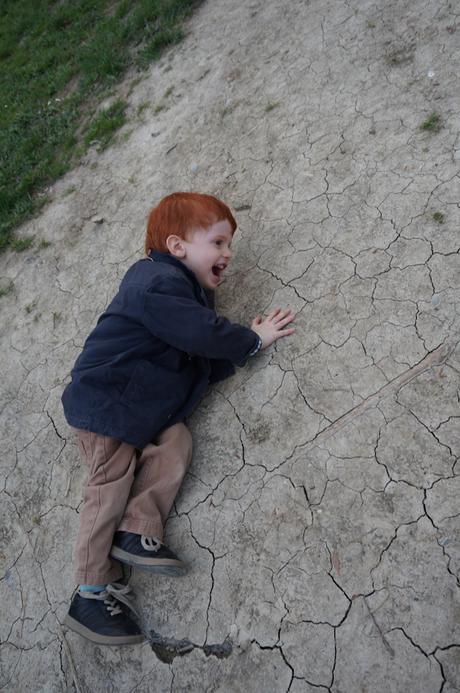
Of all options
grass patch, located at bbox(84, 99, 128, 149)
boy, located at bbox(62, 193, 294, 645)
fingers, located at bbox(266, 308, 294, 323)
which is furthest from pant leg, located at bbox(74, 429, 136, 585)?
grass patch, located at bbox(84, 99, 128, 149)

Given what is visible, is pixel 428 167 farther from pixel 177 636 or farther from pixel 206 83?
pixel 177 636

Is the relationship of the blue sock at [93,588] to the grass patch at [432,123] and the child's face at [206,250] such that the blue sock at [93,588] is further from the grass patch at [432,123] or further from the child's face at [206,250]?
the grass patch at [432,123]

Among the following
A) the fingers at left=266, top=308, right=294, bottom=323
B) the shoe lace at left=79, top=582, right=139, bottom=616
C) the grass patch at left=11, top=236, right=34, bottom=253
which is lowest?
the shoe lace at left=79, top=582, right=139, bottom=616

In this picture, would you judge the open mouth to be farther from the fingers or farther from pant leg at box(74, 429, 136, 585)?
pant leg at box(74, 429, 136, 585)

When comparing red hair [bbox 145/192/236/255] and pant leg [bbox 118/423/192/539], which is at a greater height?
red hair [bbox 145/192/236/255]

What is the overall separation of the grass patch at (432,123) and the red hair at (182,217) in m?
1.17

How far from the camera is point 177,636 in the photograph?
6.54 feet

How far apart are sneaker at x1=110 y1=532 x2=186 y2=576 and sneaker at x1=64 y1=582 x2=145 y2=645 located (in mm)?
150

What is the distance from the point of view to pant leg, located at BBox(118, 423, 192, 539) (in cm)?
209

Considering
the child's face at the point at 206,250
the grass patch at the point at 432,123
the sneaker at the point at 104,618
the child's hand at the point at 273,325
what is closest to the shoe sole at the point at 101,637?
the sneaker at the point at 104,618

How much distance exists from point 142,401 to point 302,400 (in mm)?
699

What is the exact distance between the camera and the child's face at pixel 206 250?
95.1 inches

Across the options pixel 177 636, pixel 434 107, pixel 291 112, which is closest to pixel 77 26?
pixel 291 112

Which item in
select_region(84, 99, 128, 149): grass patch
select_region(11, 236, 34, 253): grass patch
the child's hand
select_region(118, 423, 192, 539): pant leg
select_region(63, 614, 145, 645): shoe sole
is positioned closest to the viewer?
select_region(63, 614, 145, 645): shoe sole
